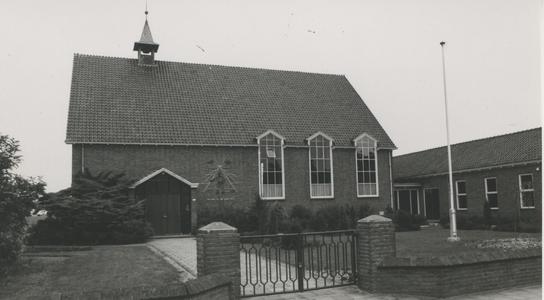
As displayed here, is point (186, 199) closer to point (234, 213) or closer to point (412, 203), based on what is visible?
point (234, 213)

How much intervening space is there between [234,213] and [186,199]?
3212mm

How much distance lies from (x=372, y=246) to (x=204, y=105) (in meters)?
20.0

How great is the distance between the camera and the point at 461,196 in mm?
30469

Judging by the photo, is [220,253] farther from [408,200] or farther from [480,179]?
[408,200]

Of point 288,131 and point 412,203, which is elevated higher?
point 288,131

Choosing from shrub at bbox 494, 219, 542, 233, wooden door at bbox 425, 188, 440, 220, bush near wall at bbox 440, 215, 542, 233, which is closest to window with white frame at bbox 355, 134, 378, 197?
bush near wall at bbox 440, 215, 542, 233

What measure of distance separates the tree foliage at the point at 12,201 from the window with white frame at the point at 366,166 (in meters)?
20.6

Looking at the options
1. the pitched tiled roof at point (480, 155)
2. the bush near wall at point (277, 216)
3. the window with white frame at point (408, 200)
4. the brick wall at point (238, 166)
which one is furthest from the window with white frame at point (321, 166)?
the pitched tiled roof at point (480, 155)

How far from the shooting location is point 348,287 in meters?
10.2

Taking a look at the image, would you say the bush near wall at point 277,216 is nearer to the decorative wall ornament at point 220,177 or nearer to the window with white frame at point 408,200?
the decorative wall ornament at point 220,177

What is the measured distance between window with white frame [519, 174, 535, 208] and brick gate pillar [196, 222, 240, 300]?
783 inches

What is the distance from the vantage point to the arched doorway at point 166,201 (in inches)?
934

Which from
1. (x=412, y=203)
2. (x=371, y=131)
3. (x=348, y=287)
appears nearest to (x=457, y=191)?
(x=412, y=203)

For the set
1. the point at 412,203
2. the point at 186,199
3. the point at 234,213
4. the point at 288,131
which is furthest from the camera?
the point at 412,203
